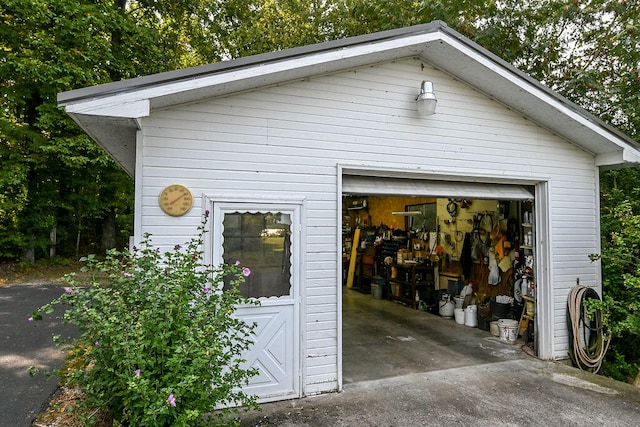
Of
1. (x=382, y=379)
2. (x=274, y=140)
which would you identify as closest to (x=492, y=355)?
(x=382, y=379)

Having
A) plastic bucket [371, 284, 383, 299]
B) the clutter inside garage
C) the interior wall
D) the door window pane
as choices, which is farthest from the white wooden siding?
plastic bucket [371, 284, 383, 299]

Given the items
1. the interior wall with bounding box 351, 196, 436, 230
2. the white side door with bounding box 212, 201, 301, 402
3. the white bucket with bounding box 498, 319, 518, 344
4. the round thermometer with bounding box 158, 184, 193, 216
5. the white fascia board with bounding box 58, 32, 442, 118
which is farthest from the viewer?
the interior wall with bounding box 351, 196, 436, 230

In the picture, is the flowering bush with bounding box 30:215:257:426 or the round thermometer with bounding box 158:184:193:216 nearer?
the flowering bush with bounding box 30:215:257:426

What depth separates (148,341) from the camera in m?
2.30

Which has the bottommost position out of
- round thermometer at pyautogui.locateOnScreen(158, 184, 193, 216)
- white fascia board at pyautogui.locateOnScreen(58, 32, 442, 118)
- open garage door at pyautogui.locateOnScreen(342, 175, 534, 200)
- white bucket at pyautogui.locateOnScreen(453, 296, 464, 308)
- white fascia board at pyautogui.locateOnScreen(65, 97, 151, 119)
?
white bucket at pyautogui.locateOnScreen(453, 296, 464, 308)

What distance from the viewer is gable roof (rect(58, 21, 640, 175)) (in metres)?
3.12

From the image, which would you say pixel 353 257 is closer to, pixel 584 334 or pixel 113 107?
pixel 584 334

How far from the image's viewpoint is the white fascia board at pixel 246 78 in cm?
308

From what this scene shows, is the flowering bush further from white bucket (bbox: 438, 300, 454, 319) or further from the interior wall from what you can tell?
the interior wall

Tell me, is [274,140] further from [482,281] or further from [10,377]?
[482,281]

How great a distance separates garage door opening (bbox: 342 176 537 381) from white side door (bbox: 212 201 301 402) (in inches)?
39.8

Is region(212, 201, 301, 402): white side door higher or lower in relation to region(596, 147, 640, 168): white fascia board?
lower

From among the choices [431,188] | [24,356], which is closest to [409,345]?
[431,188]

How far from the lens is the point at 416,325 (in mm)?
7027
